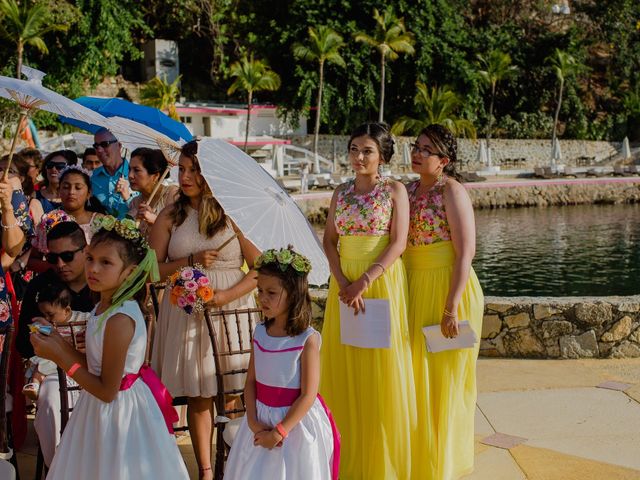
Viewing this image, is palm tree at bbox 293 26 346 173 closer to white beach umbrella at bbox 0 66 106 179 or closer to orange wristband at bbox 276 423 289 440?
white beach umbrella at bbox 0 66 106 179

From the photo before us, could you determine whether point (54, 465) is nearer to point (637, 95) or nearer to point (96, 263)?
point (96, 263)

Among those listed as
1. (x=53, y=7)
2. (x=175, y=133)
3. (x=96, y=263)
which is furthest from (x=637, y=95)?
(x=96, y=263)

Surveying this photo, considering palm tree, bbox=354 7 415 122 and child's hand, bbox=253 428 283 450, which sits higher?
palm tree, bbox=354 7 415 122

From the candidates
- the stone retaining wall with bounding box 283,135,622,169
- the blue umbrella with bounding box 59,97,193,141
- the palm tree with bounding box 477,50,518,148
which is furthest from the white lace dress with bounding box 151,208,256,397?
the palm tree with bounding box 477,50,518,148

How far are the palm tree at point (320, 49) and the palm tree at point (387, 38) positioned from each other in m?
1.34

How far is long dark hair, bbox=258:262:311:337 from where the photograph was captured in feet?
9.70

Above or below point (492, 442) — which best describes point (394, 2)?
above

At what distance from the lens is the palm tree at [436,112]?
35750 mm

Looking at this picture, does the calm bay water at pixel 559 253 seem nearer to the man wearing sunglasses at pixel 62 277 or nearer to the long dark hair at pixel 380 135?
the long dark hair at pixel 380 135

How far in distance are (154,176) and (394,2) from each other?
3428 centimetres

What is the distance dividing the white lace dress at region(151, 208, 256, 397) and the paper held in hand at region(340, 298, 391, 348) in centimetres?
54

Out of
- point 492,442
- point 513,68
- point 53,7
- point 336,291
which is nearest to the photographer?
point 336,291

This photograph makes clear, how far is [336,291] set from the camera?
4.01 m

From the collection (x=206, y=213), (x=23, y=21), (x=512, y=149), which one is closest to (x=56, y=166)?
(x=206, y=213)
